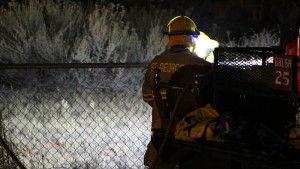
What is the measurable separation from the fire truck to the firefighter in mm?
399

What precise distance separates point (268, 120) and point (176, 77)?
80 centimetres

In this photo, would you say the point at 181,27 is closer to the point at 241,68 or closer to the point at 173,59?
the point at 173,59

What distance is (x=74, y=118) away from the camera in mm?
6879

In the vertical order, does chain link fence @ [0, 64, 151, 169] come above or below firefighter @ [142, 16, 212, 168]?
below

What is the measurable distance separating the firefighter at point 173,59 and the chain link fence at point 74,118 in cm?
85

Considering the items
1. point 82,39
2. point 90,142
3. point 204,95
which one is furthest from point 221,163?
point 82,39

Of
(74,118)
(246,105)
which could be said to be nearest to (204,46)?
(246,105)

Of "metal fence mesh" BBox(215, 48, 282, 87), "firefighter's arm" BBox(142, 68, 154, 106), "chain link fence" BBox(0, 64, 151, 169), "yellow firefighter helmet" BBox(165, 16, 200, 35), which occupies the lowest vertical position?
"chain link fence" BBox(0, 64, 151, 169)

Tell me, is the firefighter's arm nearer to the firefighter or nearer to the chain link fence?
the firefighter

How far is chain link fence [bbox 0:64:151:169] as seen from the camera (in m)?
5.88

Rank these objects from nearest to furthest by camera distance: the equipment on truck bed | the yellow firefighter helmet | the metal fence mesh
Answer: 1. the equipment on truck bed
2. the metal fence mesh
3. the yellow firefighter helmet

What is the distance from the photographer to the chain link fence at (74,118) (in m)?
5.88

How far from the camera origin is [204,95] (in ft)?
12.3

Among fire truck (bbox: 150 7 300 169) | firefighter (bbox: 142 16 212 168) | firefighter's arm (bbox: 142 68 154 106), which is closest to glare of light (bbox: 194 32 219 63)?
firefighter (bbox: 142 16 212 168)
